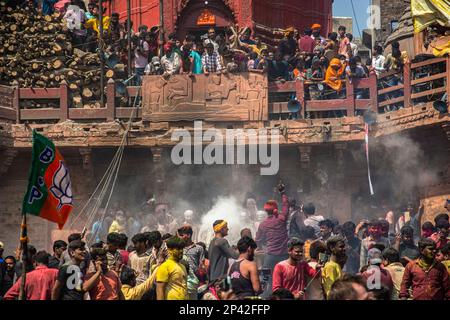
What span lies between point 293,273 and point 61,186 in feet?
8.65

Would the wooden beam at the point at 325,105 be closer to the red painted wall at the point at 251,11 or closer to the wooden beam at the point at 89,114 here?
the wooden beam at the point at 89,114

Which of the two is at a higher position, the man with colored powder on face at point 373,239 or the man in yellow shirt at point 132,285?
the man with colored powder on face at point 373,239

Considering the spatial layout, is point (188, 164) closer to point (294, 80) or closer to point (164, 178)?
point (164, 178)

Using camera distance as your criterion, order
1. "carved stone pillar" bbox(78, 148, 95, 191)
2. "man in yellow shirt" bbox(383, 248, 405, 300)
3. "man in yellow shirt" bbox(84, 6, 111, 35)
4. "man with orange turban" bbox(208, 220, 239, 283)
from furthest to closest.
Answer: "man in yellow shirt" bbox(84, 6, 111, 35) → "carved stone pillar" bbox(78, 148, 95, 191) → "man with orange turban" bbox(208, 220, 239, 283) → "man in yellow shirt" bbox(383, 248, 405, 300)

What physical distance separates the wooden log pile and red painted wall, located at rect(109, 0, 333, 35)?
155 inches

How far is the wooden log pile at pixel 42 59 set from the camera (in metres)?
24.1

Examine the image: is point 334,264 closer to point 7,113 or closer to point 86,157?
point 86,157

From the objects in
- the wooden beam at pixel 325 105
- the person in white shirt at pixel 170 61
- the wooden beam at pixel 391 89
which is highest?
the person in white shirt at pixel 170 61

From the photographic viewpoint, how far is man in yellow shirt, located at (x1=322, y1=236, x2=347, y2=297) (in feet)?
42.4

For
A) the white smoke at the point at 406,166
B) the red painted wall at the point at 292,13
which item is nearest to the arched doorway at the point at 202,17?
the red painted wall at the point at 292,13

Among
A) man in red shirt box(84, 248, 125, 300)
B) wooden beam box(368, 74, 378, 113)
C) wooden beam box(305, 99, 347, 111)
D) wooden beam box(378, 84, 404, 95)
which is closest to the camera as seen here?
man in red shirt box(84, 248, 125, 300)

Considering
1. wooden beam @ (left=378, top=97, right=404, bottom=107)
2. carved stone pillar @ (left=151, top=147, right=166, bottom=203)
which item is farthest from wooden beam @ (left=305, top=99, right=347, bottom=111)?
carved stone pillar @ (left=151, top=147, right=166, bottom=203)

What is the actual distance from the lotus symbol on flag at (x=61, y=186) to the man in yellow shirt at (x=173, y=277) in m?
1.27

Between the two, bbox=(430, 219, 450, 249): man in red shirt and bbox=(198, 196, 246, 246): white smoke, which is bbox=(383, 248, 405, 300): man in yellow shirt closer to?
bbox=(430, 219, 450, 249): man in red shirt
